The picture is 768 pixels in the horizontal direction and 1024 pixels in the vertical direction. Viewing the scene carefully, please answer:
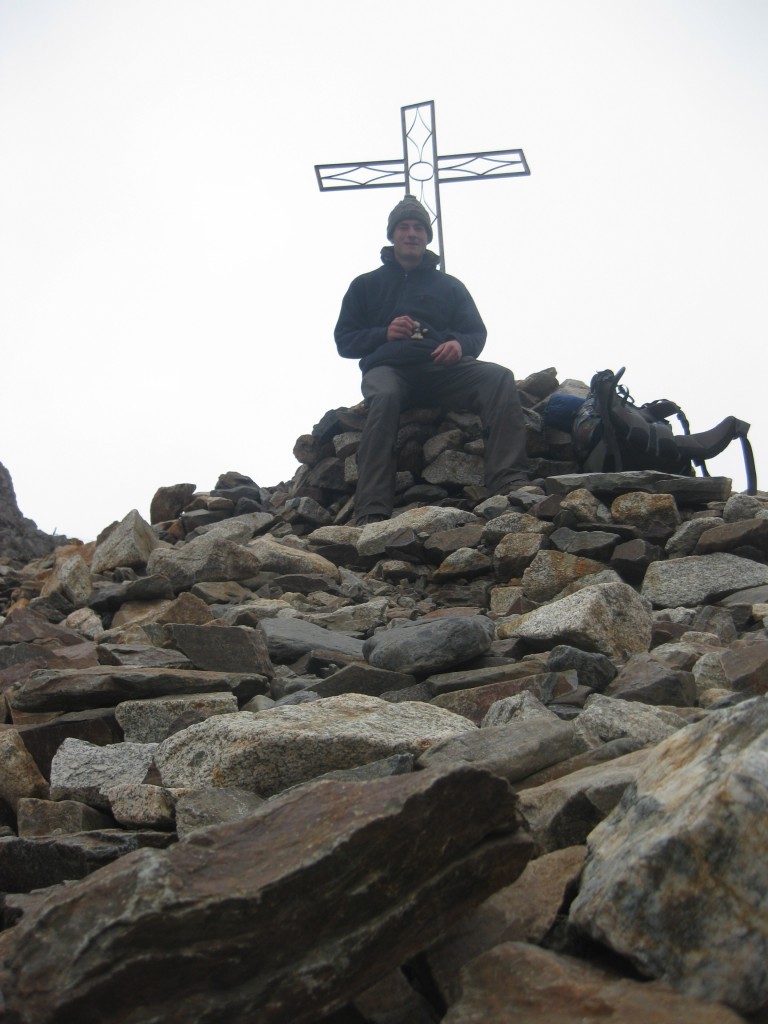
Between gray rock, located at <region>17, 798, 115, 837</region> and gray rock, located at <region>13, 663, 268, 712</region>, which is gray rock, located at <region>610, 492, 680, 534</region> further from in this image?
gray rock, located at <region>17, 798, 115, 837</region>

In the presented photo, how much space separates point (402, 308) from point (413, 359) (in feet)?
2.68

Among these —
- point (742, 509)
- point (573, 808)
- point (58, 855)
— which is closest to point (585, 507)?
point (742, 509)

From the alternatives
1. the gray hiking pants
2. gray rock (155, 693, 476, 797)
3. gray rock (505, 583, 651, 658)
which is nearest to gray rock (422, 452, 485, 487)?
the gray hiking pants

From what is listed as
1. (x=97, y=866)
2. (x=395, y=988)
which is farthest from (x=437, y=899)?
(x=97, y=866)

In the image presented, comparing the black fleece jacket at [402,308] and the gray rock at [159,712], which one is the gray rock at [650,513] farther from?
the gray rock at [159,712]

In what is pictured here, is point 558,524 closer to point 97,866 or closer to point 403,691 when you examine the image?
point 403,691

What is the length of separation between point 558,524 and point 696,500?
133 cm

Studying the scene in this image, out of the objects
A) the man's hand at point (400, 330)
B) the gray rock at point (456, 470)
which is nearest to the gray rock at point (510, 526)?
the gray rock at point (456, 470)

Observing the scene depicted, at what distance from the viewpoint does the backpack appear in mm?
8828

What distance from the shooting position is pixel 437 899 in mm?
1827

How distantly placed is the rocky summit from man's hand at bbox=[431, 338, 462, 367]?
3.42m

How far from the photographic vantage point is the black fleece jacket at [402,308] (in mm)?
10469

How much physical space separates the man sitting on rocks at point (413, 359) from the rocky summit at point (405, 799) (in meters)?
2.59

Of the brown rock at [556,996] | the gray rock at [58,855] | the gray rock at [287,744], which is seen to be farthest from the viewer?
the gray rock at [287,744]
